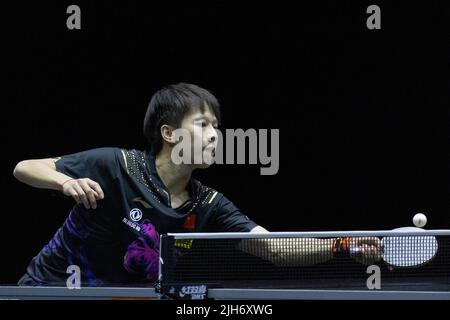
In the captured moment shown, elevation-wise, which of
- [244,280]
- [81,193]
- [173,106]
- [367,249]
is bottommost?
[244,280]

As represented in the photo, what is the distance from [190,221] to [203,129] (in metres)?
0.43

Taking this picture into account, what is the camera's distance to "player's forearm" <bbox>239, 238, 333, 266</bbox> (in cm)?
335

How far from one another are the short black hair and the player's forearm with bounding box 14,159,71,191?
23.4 inches

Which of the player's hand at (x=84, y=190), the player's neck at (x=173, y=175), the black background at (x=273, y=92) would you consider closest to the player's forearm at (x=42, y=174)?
the player's hand at (x=84, y=190)

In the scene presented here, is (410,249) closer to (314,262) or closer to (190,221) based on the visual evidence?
Result: (314,262)

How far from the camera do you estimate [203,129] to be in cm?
391

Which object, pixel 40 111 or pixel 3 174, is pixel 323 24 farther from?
pixel 3 174

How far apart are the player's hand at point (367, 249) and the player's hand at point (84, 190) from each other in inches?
40.6

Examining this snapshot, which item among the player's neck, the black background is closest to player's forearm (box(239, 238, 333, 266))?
the player's neck

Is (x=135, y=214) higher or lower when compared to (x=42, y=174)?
lower

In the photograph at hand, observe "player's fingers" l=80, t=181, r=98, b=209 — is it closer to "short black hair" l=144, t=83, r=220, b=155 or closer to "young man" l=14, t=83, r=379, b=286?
"young man" l=14, t=83, r=379, b=286

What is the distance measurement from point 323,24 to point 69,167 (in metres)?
2.00

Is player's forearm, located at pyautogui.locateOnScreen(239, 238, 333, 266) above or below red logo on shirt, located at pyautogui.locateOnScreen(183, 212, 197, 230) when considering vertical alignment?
below

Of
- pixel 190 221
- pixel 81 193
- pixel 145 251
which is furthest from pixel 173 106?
pixel 81 193
